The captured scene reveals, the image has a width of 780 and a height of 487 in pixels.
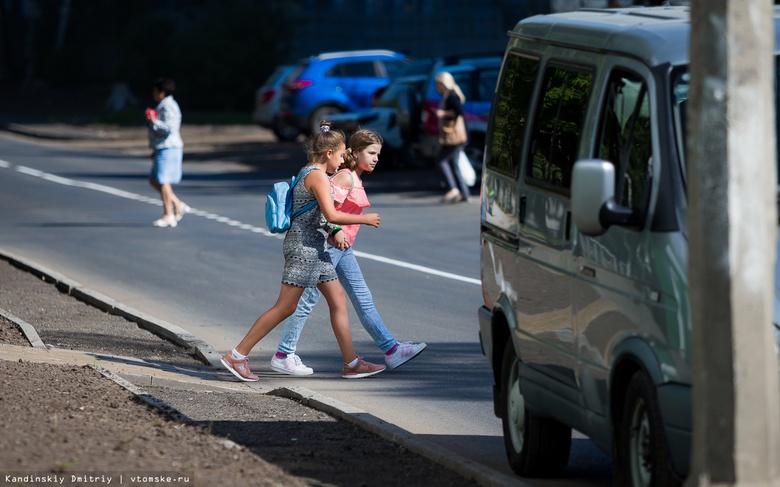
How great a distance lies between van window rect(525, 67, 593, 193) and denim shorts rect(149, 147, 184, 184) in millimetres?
12507

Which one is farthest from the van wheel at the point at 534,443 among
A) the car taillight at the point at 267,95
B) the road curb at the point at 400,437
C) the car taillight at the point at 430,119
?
the car taillight at the point at 267,95

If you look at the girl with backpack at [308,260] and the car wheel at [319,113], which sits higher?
the girl with backpack at [308,260]

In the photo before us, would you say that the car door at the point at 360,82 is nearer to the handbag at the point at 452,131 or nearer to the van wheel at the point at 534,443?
the handbag at the point at 452,131

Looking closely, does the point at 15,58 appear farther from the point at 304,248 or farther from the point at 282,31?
the point at 304,248

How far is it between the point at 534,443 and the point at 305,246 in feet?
10.8

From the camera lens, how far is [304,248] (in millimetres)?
9602

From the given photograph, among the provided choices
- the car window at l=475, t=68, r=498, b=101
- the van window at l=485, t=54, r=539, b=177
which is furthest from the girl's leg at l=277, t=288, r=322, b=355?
the car window at l=475, t=68, r=498, b=101

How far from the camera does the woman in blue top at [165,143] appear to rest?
18.6 meters

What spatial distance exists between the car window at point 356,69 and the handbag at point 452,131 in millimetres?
12927

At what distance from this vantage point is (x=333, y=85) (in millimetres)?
33625

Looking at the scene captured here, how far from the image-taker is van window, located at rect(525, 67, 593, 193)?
253 inches

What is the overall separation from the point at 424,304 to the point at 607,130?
6.92 m

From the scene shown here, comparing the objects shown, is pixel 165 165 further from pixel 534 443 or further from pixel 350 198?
pixel 534 443

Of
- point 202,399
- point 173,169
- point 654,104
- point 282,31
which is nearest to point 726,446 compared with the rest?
point 654,104
